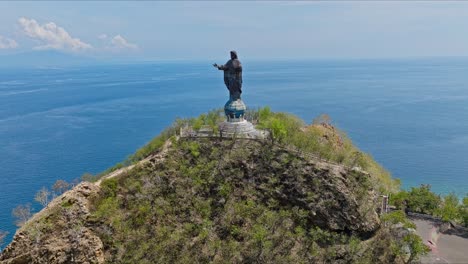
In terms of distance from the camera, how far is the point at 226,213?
3447cm

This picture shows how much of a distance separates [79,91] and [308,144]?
172891 mm

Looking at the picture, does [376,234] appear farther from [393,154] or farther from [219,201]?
[393,154]

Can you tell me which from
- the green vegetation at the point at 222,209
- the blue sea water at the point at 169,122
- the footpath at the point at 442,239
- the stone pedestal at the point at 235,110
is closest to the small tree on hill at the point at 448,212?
the footpath at the point at 442,239

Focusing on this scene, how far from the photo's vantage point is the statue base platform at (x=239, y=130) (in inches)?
1577

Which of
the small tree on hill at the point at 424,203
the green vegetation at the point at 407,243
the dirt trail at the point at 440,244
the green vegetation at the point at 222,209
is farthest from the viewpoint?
the small tree on hill at the point at 424,203

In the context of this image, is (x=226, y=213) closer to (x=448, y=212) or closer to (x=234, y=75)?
(x=234, y=75)

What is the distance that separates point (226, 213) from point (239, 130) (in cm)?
1003

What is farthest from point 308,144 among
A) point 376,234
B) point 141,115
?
point 141,115

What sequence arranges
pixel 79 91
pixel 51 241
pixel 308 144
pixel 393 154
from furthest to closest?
pixel 79 91, pixel 393 154, pixel 308 144, pixel 51 241

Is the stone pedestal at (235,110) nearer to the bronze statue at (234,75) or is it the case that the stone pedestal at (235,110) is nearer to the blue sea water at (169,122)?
the bronze statue at (234,75)

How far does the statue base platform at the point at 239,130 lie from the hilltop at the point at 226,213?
81 centimetres

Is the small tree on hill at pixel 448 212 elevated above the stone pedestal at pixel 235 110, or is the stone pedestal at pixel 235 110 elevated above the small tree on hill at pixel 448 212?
the stone pedestal at pixel 235 110

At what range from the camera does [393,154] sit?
83375 millimetres

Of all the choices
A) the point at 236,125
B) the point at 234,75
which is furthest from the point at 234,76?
the point at 236,125
